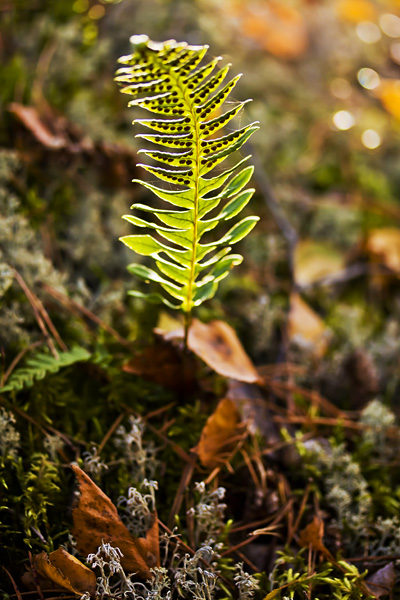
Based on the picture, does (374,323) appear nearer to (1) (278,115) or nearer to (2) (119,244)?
(2) (119,244)

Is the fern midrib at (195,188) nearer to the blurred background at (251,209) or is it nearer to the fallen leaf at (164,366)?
the fallen leaf at (164,366)

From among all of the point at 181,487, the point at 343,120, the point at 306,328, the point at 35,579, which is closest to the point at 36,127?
the point at 306,328

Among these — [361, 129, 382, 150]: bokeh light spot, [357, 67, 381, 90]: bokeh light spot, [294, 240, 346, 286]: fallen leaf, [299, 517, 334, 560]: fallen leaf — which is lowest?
[299, 517, 334, 560]: fallen leaf

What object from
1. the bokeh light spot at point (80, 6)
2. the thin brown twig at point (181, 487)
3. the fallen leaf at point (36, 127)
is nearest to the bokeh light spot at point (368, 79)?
the bokeh light spot at point (80, 6)

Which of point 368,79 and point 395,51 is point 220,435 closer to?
point 368,79

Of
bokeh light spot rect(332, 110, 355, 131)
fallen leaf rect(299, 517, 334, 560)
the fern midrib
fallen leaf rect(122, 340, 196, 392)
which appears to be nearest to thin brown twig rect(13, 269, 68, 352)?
fallen leaf rect(122, 340, 196, 392)

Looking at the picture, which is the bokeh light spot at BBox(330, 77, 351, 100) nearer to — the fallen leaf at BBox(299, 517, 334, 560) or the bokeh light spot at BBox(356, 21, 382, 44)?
the bokeh light spot at BBox(356, 21, 382, 44)
